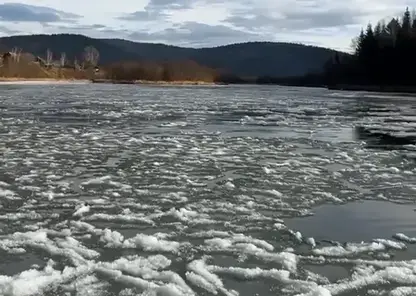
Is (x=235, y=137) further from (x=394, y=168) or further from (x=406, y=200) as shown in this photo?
(x=406, y=200)

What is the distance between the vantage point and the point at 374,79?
65.2 m

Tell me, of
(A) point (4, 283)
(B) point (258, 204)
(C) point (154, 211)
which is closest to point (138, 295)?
(A) point (4, 283)

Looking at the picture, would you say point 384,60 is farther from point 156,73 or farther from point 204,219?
point 204,219

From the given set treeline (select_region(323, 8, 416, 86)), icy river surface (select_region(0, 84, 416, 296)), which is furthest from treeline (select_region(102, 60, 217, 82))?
icy river surface (select_region(0, 84, 416, 296))

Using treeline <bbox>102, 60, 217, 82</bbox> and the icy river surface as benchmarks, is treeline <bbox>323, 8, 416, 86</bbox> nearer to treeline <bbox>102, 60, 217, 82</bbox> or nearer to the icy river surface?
treeline <bbox>102, 60, 217, 82</bbox>

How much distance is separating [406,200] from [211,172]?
264 centimetres

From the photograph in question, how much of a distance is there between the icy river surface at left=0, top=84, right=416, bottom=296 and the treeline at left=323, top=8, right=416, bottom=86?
52.9 m

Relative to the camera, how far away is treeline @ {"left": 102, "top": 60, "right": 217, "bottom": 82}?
373ft

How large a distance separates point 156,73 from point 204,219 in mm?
110181

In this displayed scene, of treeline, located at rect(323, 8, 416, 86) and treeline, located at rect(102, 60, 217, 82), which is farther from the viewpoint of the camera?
treeline, located at rect(102, 60, 217, 82)

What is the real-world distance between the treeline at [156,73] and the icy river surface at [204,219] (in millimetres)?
103218

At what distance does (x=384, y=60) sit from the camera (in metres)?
64.0

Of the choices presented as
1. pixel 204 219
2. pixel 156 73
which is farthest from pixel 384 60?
pixel 204 219

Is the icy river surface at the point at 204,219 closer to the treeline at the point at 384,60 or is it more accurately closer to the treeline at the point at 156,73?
the treeline at the point at 384,60
